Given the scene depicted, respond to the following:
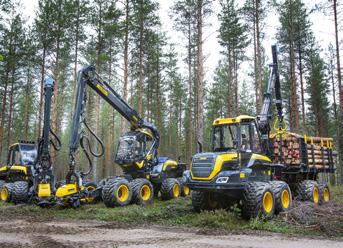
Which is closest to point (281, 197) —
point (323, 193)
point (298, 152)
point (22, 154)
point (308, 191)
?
point (308, 191)

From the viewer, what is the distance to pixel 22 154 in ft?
48.3

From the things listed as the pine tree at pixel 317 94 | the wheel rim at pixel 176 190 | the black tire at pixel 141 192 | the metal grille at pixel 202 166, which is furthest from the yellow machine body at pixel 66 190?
the pine tree at pixel 317 94

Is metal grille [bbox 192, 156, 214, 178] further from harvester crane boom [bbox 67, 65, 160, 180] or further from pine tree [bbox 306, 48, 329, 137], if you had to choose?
pine tree [bbox 306, 48, 329, 137]

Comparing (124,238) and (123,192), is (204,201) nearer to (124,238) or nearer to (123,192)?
(123,192)

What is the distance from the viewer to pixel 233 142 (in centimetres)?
985

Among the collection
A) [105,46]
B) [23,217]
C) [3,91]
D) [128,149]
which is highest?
[105,46]

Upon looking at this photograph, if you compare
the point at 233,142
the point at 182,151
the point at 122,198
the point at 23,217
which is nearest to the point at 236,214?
the point at 233,142

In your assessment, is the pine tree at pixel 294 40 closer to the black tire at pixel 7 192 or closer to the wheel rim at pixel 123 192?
the wheel rim at pixel 123 192

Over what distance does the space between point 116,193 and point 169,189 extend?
3194 mm

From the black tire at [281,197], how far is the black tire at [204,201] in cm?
189

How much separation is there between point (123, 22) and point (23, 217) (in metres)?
14.0

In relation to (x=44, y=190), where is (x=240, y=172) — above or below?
above

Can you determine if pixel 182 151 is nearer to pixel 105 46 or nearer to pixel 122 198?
pixel 105 46

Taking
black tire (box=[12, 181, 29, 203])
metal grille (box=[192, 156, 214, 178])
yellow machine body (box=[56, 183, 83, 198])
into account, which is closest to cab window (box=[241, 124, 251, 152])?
metal grille (box=[192, 156, 214, 178])
